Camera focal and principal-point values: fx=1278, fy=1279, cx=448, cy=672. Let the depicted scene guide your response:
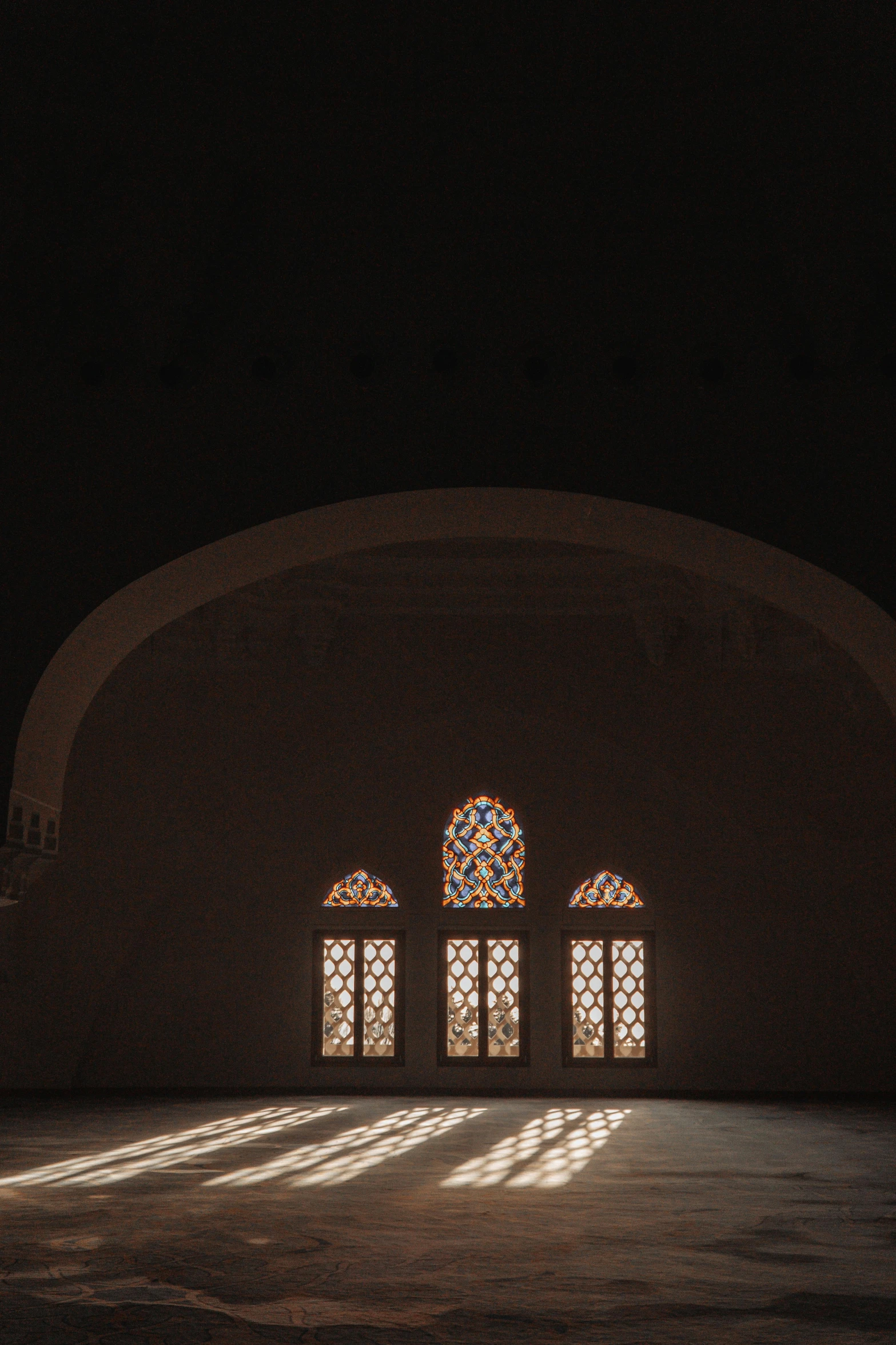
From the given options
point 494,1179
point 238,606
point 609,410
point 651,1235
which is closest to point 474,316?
point 609,410

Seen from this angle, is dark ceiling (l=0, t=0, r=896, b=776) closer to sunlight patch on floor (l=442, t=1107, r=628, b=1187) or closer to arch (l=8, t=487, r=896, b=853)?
arch (l=8, t=487, r=896, b=853)

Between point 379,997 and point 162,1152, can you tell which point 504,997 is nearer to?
point 379,997

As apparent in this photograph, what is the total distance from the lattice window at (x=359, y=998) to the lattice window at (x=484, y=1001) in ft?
1.43

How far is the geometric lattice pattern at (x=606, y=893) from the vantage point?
1150 centimetres

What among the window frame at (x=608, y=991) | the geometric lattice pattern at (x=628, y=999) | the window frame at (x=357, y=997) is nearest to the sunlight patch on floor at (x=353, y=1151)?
the window frame at (x=357, y=997)

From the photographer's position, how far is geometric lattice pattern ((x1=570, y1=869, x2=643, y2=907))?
11500 mm

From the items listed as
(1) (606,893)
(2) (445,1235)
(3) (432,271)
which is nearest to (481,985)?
(1) (606,893)

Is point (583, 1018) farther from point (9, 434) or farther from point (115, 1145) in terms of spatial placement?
point (9, 434)

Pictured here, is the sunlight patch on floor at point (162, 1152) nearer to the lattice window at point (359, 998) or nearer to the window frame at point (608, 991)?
the lattice window at point (359, 998)

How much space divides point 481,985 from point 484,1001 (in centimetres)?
14

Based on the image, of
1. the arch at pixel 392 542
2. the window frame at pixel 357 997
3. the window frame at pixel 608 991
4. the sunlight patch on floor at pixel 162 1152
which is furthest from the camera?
the window frame at pixel 357 997

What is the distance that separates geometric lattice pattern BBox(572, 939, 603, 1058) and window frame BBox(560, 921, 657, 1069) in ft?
0.10

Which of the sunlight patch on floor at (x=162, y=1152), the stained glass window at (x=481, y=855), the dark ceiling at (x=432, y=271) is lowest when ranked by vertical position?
the sunlight patch on floor at (x=162, y=1152)

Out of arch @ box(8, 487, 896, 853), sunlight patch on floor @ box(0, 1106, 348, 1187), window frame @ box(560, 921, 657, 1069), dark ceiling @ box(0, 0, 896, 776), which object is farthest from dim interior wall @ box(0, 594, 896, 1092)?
dark ceiling @ box(0, 0, 896, 776)
